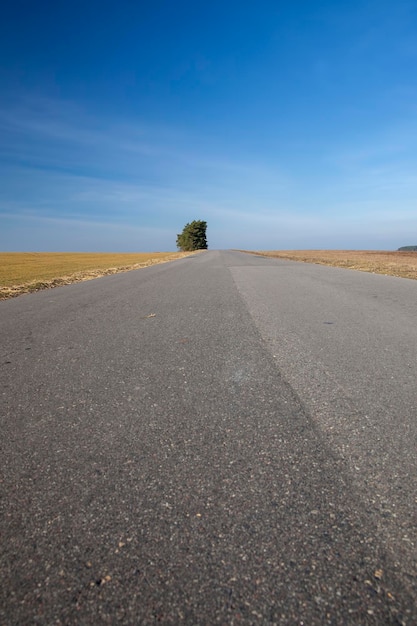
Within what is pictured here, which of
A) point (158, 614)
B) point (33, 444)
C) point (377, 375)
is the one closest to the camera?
point (158, 614)

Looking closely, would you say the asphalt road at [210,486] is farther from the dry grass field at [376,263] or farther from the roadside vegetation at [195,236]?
the roadside vegetation at [195,236]

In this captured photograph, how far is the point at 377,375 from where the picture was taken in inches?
130

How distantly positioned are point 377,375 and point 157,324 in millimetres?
3388

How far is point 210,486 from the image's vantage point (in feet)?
5.87

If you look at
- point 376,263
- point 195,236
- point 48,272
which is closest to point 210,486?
point 48,272

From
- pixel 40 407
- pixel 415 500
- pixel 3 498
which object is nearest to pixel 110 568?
pixel 3 498

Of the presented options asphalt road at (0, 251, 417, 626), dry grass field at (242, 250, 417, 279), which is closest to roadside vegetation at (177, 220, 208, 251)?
dry grass field at (242, 250, 417, 279)

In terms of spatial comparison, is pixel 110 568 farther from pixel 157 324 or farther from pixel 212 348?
pixel 157 324

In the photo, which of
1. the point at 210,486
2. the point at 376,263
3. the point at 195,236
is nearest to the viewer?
the point at 210,486

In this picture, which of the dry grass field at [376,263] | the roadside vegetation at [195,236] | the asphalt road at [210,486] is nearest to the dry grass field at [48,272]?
the asphalt road at [210,486]

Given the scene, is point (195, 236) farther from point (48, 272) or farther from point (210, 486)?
point (210, 486)

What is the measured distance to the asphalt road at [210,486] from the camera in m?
1.24

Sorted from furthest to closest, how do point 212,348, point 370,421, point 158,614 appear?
point 212,348 < point 370,421 < point 158,614

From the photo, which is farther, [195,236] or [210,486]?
[195,236]
